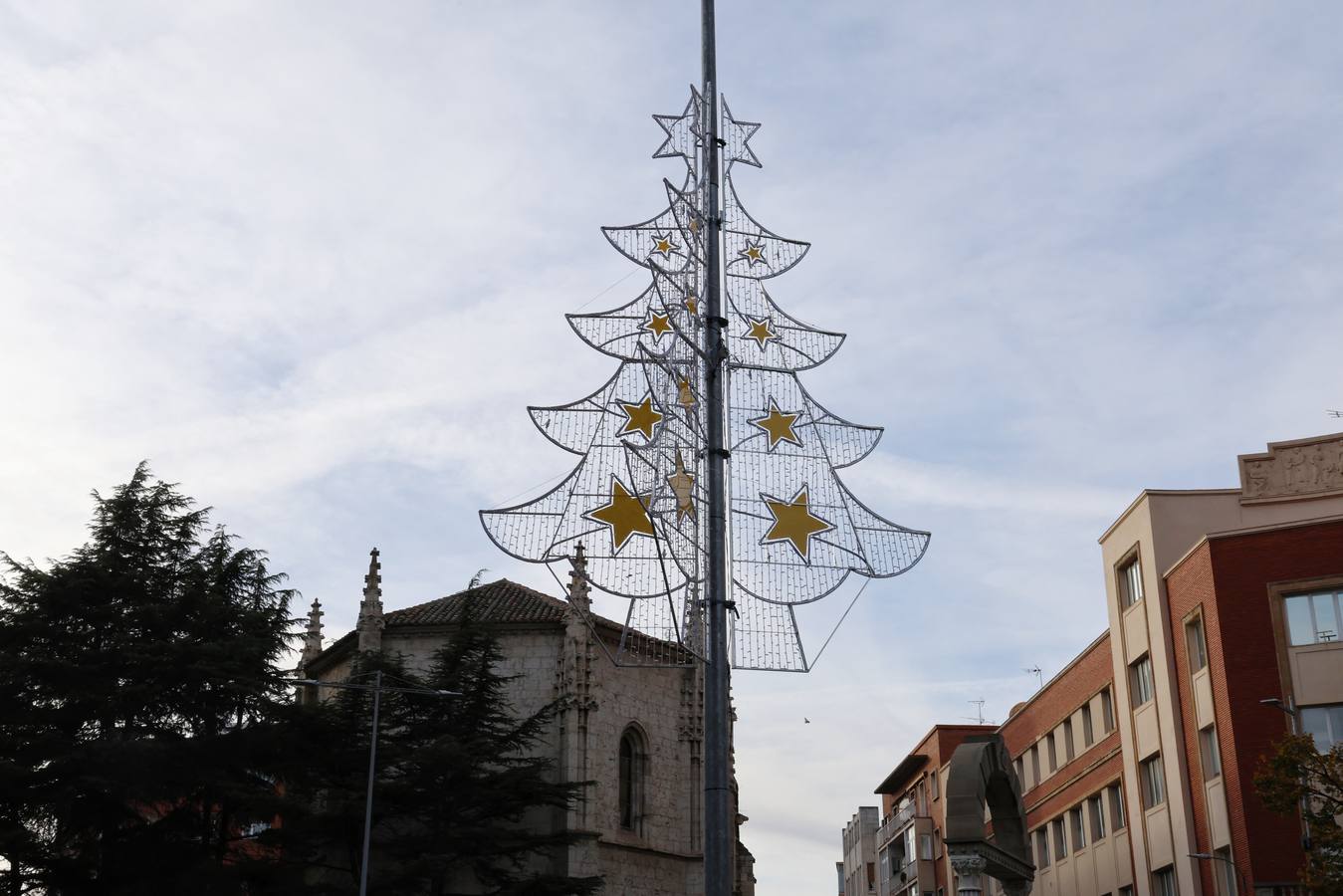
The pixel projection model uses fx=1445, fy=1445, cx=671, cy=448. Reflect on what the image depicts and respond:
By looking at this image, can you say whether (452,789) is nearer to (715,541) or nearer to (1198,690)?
(1198,690)

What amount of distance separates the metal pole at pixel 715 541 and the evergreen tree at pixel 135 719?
26317 millimetres

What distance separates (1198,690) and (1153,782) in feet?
17.8

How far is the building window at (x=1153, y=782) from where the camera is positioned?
46.2m

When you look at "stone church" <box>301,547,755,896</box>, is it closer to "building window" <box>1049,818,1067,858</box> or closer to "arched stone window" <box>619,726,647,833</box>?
"arched stone window" <box>619,726,647,833</box>

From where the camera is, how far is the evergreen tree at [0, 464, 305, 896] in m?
37.1

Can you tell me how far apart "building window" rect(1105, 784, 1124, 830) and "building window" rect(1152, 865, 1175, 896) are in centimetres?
353

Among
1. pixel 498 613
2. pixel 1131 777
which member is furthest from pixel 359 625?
pixel 1131 777

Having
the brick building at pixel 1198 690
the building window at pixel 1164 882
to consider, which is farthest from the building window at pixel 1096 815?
the building window at pixel 1164 882

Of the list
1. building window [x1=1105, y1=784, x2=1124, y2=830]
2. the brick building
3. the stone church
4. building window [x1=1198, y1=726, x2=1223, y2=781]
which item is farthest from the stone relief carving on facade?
the stone church

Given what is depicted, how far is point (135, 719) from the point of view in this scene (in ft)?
131

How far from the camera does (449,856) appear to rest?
4062cm

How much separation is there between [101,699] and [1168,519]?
1304 inches

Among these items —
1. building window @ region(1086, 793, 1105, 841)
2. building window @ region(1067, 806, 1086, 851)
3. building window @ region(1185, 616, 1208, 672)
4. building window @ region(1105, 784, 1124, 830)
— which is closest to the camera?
building window @ region(1185, 616, 1208, 672)

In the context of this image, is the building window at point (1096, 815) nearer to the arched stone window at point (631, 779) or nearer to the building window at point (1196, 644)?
the building window at point (1196, 644)
